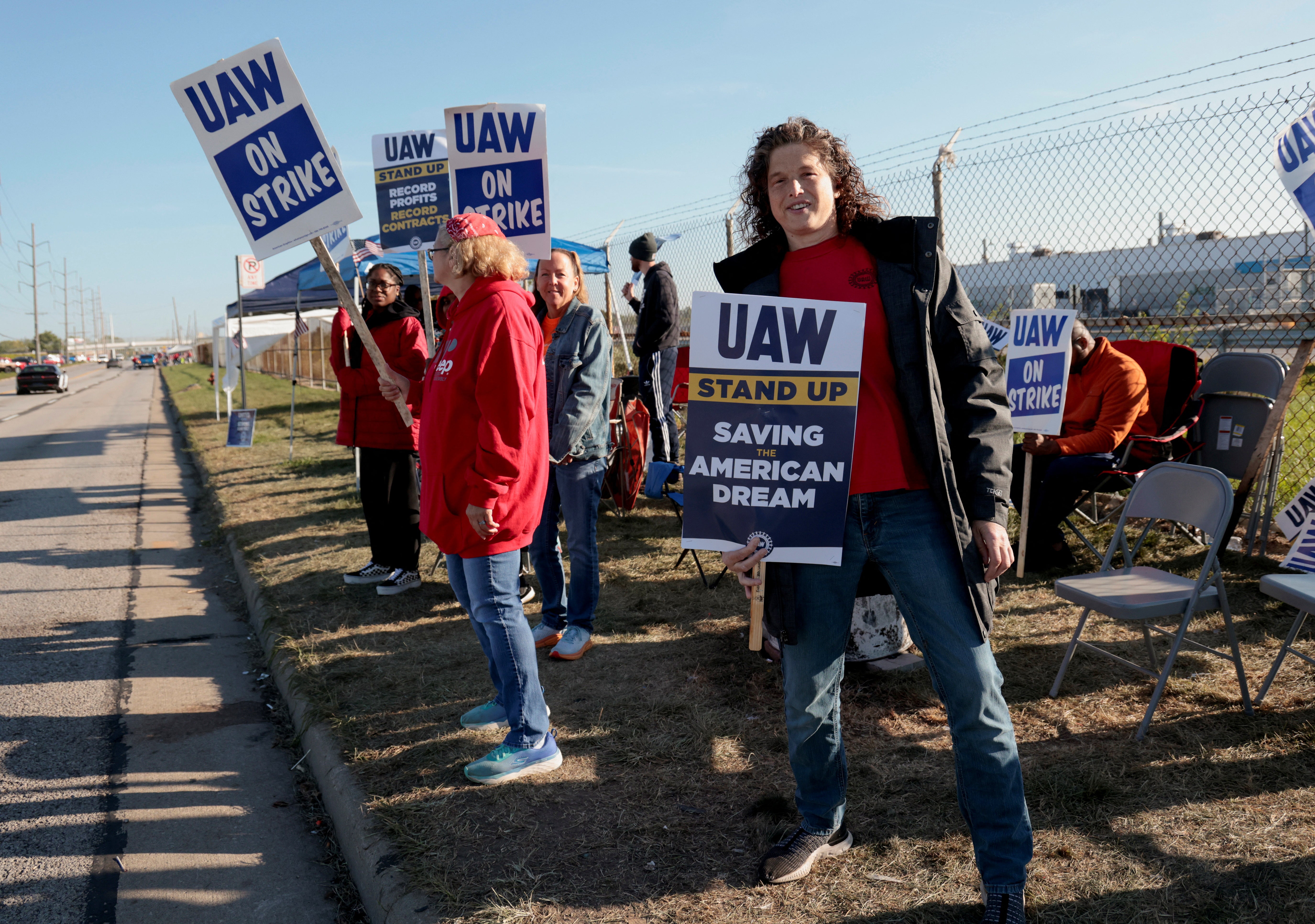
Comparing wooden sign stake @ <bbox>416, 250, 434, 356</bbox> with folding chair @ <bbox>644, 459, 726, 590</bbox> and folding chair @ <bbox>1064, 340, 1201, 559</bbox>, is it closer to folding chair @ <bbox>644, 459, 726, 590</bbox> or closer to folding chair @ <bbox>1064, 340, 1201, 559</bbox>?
folding chair @ <bbox>644, 459, 726, 590</bbox>

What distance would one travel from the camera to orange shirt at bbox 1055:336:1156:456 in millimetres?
5863

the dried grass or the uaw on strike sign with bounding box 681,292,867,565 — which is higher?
the uaw on strike sign with bounding box 681,292,867,565

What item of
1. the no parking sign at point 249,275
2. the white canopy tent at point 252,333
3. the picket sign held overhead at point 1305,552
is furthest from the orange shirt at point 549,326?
the no parking sign at point 249,275

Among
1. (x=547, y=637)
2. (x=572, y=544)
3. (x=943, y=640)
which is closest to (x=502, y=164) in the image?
(x=572, y=544)

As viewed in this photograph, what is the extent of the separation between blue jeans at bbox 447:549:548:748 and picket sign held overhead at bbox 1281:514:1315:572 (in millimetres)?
3185

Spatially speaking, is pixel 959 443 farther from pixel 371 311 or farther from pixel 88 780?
pixel 371 311

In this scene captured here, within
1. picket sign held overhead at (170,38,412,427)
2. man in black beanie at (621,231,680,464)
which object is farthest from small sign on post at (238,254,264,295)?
picket sign held overhead at (170,38,412,427)

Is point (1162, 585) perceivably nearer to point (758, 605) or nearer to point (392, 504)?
point (758, 605)

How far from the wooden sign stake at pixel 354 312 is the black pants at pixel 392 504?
1259 millimetres

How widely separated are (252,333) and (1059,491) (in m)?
15.8

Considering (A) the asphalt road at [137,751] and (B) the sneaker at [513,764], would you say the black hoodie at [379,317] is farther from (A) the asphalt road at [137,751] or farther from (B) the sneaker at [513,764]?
(B) the sneaker at [513,764]

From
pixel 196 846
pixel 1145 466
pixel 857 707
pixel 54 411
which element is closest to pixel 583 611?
pixel 857 707

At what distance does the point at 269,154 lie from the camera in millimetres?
4504

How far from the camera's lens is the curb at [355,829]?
2.60 meters
